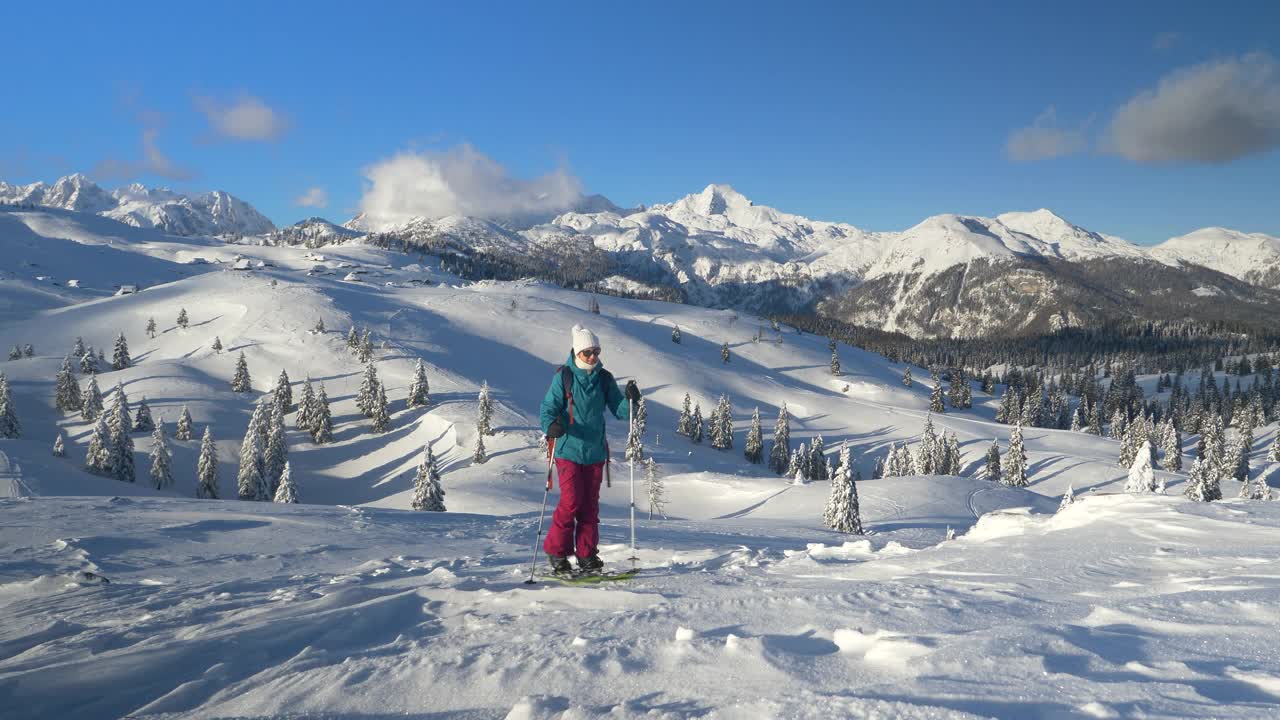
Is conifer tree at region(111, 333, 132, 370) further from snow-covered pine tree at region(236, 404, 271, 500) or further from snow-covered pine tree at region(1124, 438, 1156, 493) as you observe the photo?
snow-covered pine tree at region(1124, 438, 1156, 493)

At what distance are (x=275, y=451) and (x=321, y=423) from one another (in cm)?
1472

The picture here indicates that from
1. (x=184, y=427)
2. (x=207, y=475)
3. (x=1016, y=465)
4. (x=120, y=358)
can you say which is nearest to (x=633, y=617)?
(x=207, y=475)

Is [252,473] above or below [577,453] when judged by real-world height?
below

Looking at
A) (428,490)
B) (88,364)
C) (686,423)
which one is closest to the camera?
(428,490)

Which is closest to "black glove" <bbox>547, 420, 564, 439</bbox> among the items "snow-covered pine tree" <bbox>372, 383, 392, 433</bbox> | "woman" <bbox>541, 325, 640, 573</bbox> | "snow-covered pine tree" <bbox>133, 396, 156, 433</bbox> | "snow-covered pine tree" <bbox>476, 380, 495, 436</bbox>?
"woman" <bbox>541, 325, 640, 573</bbox>

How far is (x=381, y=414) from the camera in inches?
2692

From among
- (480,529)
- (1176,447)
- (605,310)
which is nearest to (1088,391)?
(1176,447)

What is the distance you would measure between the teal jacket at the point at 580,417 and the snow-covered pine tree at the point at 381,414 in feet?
220

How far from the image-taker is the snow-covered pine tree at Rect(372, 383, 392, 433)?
68375 mm

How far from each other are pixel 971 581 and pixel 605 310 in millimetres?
171427

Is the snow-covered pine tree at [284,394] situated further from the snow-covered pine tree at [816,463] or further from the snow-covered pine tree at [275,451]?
the snow-covered pine tree at [816,463]

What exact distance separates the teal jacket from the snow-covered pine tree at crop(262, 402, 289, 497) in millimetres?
51415

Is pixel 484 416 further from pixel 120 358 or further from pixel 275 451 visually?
pixel 120 358

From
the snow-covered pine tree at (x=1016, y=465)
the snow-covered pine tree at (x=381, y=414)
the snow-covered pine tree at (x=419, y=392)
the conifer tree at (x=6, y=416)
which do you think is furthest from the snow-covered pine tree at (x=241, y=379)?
the snow-covered pine tree at (x=1016, y=465)
